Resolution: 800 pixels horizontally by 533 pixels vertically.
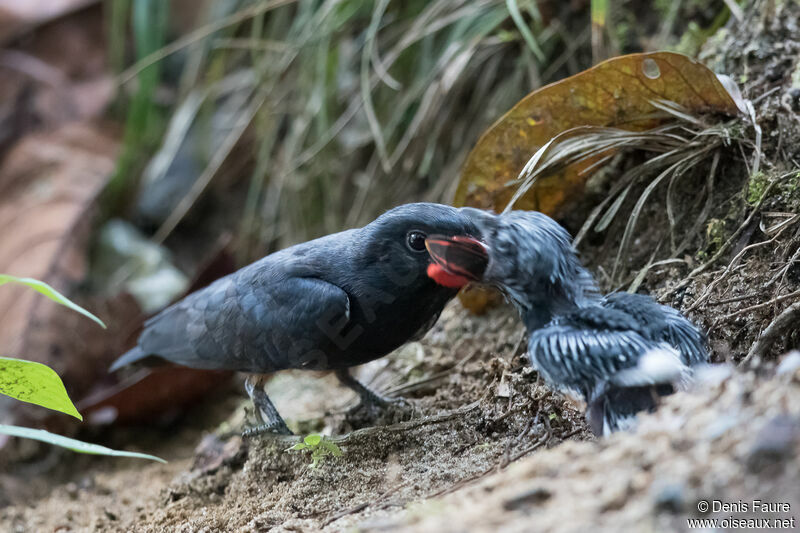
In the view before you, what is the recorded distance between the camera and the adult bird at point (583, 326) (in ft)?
6.62

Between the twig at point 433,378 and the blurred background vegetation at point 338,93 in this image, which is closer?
the twig at point 433,378

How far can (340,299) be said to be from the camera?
2791 mm

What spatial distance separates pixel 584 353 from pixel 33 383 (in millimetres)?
1616

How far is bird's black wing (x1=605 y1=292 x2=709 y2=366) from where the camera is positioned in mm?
2123

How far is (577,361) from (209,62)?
3926 mm

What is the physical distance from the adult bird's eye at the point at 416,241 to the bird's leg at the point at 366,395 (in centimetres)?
72

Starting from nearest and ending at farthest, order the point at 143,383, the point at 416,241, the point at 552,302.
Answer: the point at 552,302, the point at 416,241, the point at 143,383

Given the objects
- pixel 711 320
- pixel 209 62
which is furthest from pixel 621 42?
pixel 209 62

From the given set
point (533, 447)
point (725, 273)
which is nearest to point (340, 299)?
point (533, 447)

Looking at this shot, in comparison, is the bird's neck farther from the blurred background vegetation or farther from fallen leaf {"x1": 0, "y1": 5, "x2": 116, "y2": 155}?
fallen leaf {"x1": 0, "y1": 5, "x2": 116, "y2": 155}

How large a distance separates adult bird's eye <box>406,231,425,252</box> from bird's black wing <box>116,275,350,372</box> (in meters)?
0.32

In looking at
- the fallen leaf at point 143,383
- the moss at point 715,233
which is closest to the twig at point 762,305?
Answer: the moss at point 715,233

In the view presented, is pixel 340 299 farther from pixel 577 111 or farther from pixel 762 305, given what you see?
pixel 762 305

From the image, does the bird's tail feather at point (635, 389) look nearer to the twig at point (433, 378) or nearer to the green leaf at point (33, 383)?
the twig at point (433, 378)
